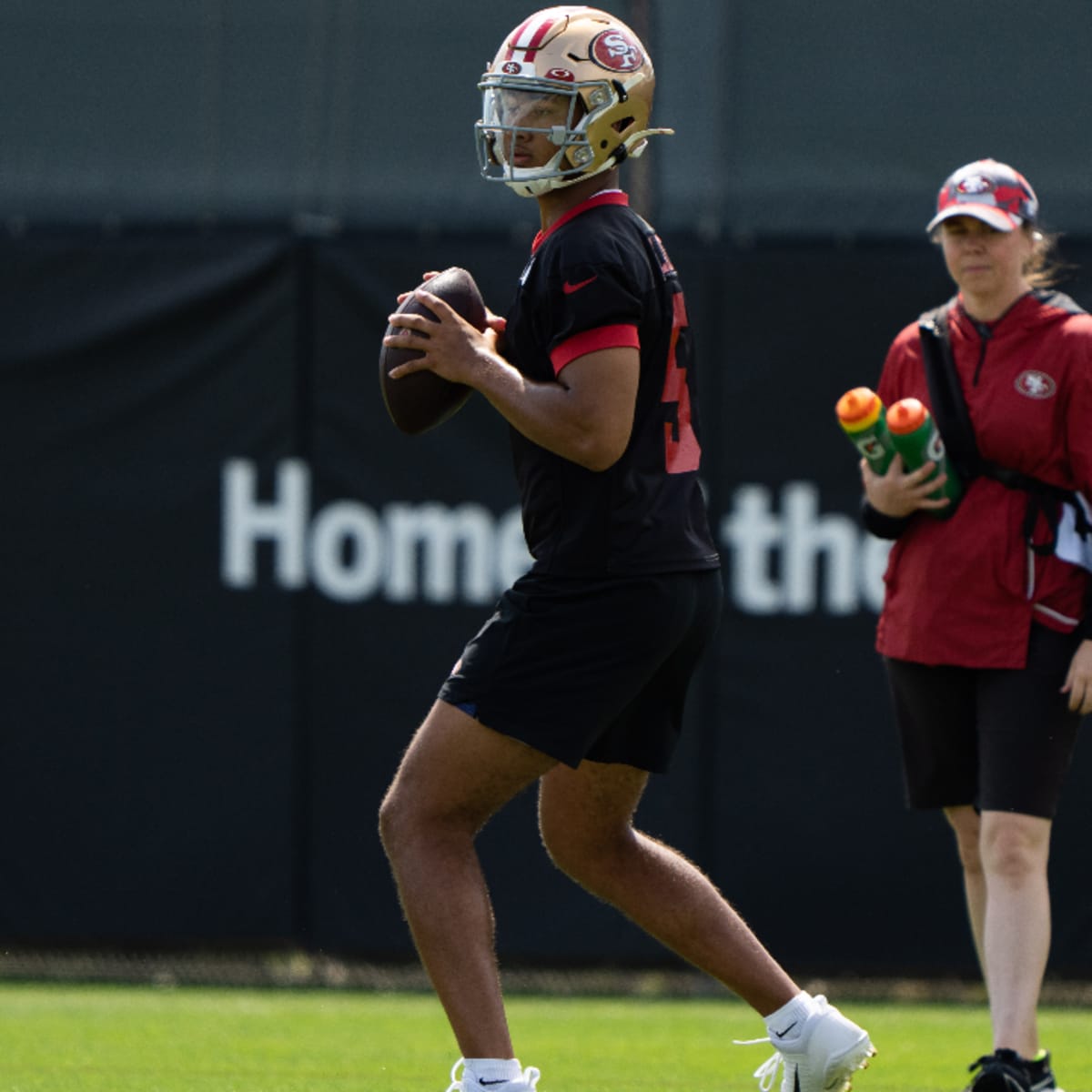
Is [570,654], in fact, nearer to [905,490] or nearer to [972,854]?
[905,490]

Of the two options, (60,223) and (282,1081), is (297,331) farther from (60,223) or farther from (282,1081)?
(282,1081)

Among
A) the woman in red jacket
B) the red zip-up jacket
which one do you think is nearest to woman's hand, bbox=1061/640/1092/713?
the woman in red jacket

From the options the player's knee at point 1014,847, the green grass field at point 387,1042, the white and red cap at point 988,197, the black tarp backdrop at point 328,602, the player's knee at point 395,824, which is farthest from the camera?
the black tarp backdrop at point 328,602

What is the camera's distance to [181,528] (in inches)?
292

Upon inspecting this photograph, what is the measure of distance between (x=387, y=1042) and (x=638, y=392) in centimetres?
272

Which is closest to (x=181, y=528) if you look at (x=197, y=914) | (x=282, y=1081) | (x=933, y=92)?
(x=197, y=914)

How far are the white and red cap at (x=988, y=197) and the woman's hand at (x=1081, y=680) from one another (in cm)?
103

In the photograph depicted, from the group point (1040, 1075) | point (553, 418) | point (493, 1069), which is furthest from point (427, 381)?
point (1040, 1075)

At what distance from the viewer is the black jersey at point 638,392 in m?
3.91

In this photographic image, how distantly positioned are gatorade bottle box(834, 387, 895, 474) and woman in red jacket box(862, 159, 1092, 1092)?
4 cm

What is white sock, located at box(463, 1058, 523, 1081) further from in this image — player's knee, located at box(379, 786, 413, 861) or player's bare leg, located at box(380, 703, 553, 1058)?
player's knee, located at box(379, 786, 413, 861)

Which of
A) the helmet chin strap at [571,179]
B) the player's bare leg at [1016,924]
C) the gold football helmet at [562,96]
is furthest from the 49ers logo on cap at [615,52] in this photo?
the player's bare leg at [1016,924]

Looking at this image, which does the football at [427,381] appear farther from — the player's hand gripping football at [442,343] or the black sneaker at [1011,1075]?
the black sneaker at [1011,1075]

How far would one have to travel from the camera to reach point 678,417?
4.17m
